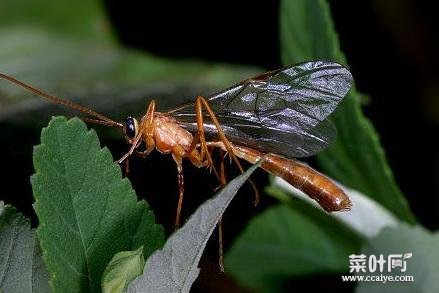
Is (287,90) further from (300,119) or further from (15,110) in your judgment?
(15,110)

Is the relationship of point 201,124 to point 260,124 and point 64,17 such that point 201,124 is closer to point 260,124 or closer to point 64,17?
point 260,124

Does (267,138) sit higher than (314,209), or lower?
higher

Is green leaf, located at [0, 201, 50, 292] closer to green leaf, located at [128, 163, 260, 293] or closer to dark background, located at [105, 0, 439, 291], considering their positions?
green leaf, located at [128, 163, 260, 293]

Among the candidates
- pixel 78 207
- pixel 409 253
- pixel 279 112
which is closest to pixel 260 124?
pixel 279 112

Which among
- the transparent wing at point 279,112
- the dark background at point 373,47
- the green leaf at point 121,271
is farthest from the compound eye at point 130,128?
the dark background at point 373,47

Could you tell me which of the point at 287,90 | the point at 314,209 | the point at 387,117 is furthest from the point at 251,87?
the point at 387,117

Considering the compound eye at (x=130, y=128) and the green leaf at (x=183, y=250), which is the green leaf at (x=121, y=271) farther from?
the compound eye at (x=130, y=128)
